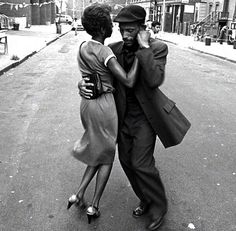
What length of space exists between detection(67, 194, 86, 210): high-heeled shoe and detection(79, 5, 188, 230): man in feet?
1.82

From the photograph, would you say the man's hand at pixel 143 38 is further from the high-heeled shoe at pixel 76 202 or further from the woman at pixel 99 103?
the high-heeled shoe at pixel 76 202

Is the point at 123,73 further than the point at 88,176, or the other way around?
the point at 88,176

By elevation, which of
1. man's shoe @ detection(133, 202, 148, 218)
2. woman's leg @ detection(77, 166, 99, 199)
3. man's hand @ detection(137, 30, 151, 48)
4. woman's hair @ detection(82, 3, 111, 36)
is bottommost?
man's shoe @ detection(133, 202, 148, 218)

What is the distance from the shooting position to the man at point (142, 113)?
279 cm

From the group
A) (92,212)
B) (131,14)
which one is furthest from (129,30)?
(92,212)

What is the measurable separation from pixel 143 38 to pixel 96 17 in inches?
16.5

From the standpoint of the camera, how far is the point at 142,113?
3098 mm

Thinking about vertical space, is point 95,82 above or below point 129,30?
below

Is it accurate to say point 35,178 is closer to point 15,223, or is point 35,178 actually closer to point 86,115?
point 15,223

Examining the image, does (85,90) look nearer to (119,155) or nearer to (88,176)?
(119,155)

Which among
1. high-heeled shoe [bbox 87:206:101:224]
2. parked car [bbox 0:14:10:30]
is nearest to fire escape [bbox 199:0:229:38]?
parked car [bbox 0:14:10:30]

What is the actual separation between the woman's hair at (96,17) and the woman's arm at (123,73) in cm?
30

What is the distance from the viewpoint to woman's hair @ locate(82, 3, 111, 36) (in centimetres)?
284

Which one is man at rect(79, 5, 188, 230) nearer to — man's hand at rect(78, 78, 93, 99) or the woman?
man's hand at rect(78, 78, 93, 99)
